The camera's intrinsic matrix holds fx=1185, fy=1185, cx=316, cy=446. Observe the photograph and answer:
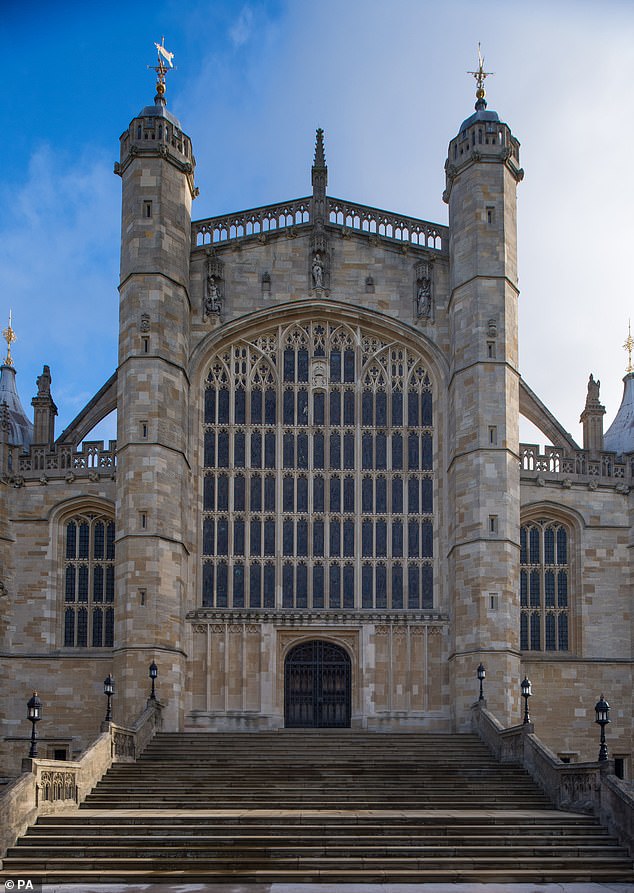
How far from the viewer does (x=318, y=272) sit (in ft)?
110

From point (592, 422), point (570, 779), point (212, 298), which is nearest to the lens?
point (570, 779)

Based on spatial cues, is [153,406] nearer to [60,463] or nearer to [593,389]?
[60,463]

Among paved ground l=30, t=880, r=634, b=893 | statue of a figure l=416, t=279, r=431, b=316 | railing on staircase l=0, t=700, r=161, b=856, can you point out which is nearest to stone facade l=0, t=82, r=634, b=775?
statue of a figure l=416, t=279, r=431, b=316

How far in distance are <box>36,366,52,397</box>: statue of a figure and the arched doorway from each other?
10.5 m

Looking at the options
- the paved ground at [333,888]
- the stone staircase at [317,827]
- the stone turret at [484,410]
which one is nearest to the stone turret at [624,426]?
the stone turret at [484,410]

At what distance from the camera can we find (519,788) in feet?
79.9

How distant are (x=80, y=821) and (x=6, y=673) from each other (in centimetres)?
1148

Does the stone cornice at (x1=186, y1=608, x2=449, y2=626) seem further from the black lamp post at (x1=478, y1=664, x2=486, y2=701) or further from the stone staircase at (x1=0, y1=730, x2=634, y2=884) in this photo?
the stone staircase at (x1=0, y1=730, x2=634, y2=884)

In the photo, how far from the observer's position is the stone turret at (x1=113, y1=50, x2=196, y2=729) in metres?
29.8

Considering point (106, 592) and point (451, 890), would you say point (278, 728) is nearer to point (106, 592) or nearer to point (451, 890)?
point (106, 592)

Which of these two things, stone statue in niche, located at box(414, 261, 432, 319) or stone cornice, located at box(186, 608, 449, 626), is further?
stone statue in niche, located at box(414, 261, 432, 319)

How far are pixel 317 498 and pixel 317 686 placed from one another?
510 centimetres

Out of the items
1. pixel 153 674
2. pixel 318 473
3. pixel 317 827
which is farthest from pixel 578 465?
pixel 317 827

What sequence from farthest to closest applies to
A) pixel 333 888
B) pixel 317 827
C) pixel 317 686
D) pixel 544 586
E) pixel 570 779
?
pixel 544 586
pixel 317 686
pixel 570 779
pixel 317 827
pixel 333 888
